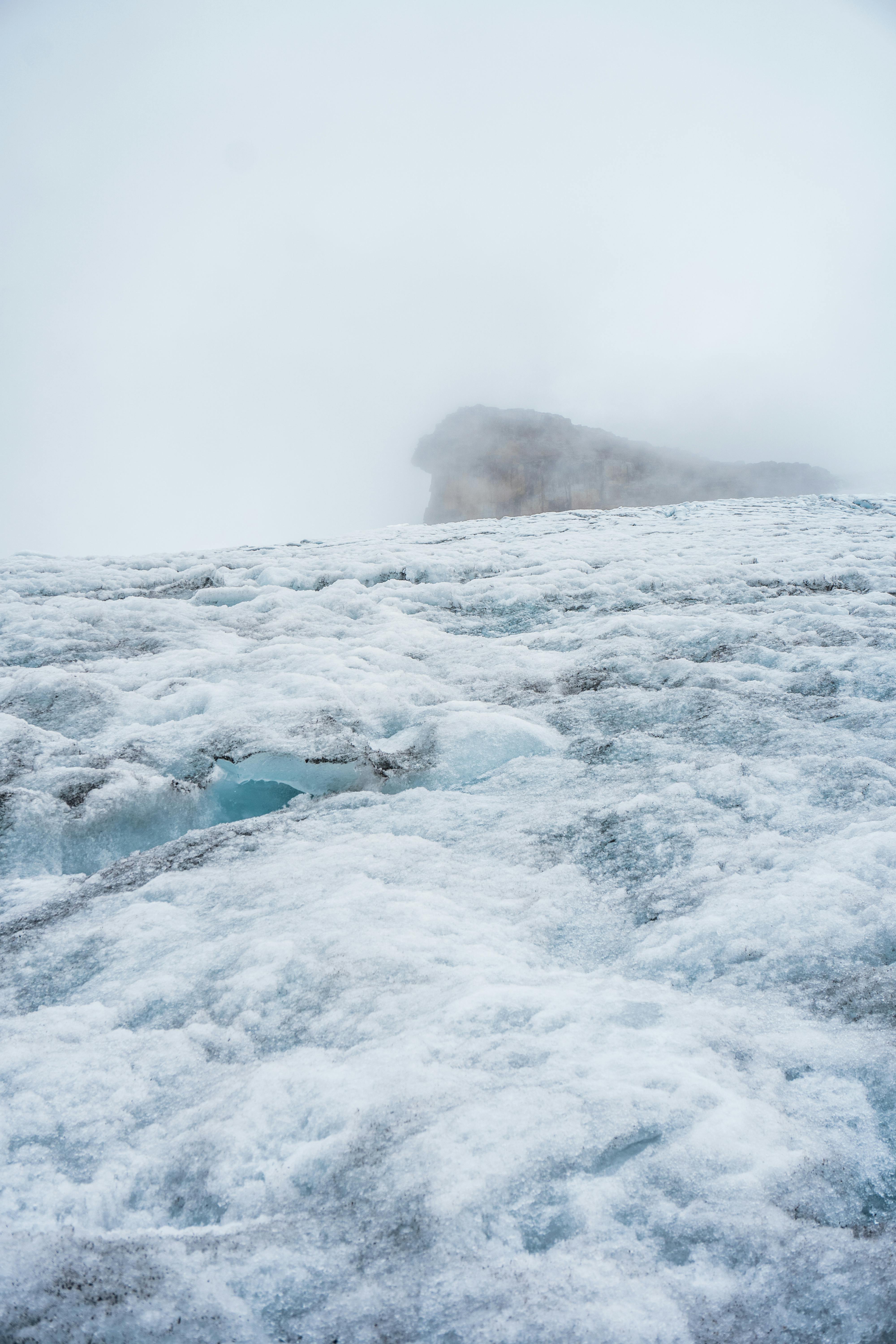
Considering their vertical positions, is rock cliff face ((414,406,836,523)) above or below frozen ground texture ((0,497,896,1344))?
above

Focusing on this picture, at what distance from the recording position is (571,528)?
10.5 metres

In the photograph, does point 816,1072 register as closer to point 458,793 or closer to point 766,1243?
point 766,1243

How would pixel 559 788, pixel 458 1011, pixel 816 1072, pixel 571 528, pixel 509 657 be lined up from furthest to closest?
pixel 571 528
pixel 509 657
pixel 559 788
pixel 458 1011
pixel 816 1072

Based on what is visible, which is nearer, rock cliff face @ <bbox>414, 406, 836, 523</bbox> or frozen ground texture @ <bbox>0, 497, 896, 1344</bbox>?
frozen ground texture @ <bbox>0, 497, 896, 1344</bbox>

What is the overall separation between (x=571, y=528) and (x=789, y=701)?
761 centimetres

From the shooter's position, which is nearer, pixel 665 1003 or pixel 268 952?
pixel 665 1003

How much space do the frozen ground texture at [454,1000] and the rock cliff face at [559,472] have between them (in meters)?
45.4

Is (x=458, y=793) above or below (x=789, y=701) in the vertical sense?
below

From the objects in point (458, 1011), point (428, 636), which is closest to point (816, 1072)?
point (458, 1011)

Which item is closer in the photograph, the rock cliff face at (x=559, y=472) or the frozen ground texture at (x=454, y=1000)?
the frozen ground texture at (x=454, y=1000)

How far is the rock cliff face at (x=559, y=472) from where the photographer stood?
158 ft

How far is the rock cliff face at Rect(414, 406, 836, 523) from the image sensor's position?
158ft

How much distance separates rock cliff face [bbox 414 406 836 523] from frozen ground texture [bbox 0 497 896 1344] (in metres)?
45.4

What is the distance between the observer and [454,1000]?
5.35ft
